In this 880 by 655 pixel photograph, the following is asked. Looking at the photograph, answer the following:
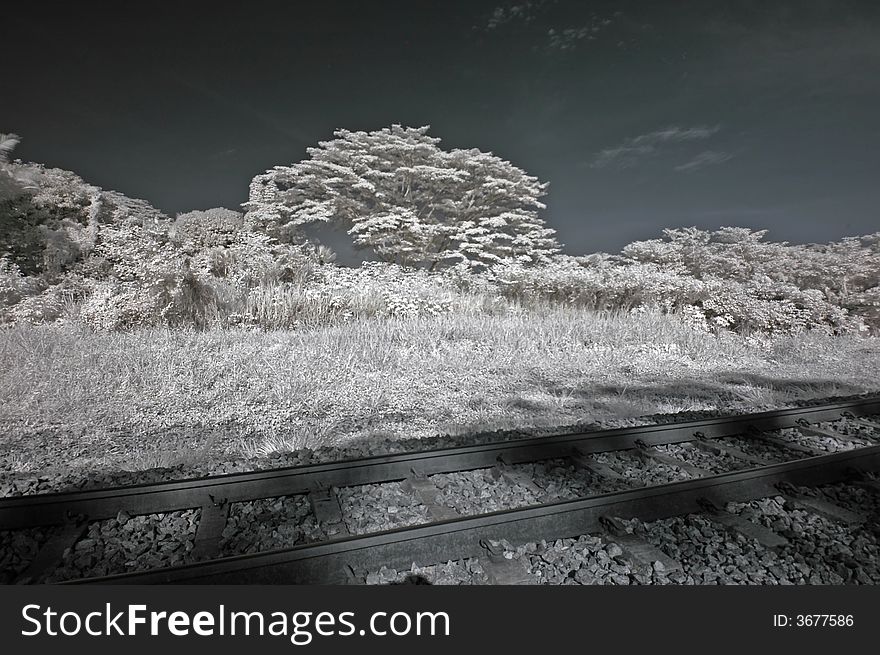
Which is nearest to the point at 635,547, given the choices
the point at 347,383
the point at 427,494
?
the point at 427,494

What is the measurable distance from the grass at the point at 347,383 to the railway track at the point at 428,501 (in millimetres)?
724

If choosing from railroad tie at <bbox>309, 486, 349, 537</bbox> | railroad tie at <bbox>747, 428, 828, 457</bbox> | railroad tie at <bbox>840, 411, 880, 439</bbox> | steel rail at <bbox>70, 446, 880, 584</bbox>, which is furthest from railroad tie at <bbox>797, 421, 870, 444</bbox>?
railroad tie at <bbox>309, 486, 349, 537</bbox>

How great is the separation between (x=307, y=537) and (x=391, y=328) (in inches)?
206

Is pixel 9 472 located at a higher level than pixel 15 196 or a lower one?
lower

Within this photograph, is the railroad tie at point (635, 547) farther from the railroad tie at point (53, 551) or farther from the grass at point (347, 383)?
the railroad tie at point (53, 551)

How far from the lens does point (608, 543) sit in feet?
6.48

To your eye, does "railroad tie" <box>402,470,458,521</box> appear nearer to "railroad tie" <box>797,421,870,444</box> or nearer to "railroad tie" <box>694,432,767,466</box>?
"railroad tie" <box>694,432,767,466</box>

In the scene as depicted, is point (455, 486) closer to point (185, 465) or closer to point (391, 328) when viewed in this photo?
point (185, 465)

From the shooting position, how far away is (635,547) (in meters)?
1.94

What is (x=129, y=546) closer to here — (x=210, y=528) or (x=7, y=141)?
(x=210, y=528)

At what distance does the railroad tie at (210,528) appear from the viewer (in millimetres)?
1926

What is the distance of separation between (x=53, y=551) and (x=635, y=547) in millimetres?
2254

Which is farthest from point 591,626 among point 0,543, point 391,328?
point 391,328

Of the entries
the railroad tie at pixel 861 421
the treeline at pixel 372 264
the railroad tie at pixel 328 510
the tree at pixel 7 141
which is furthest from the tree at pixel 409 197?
the railroad tie at pixel 328 510
